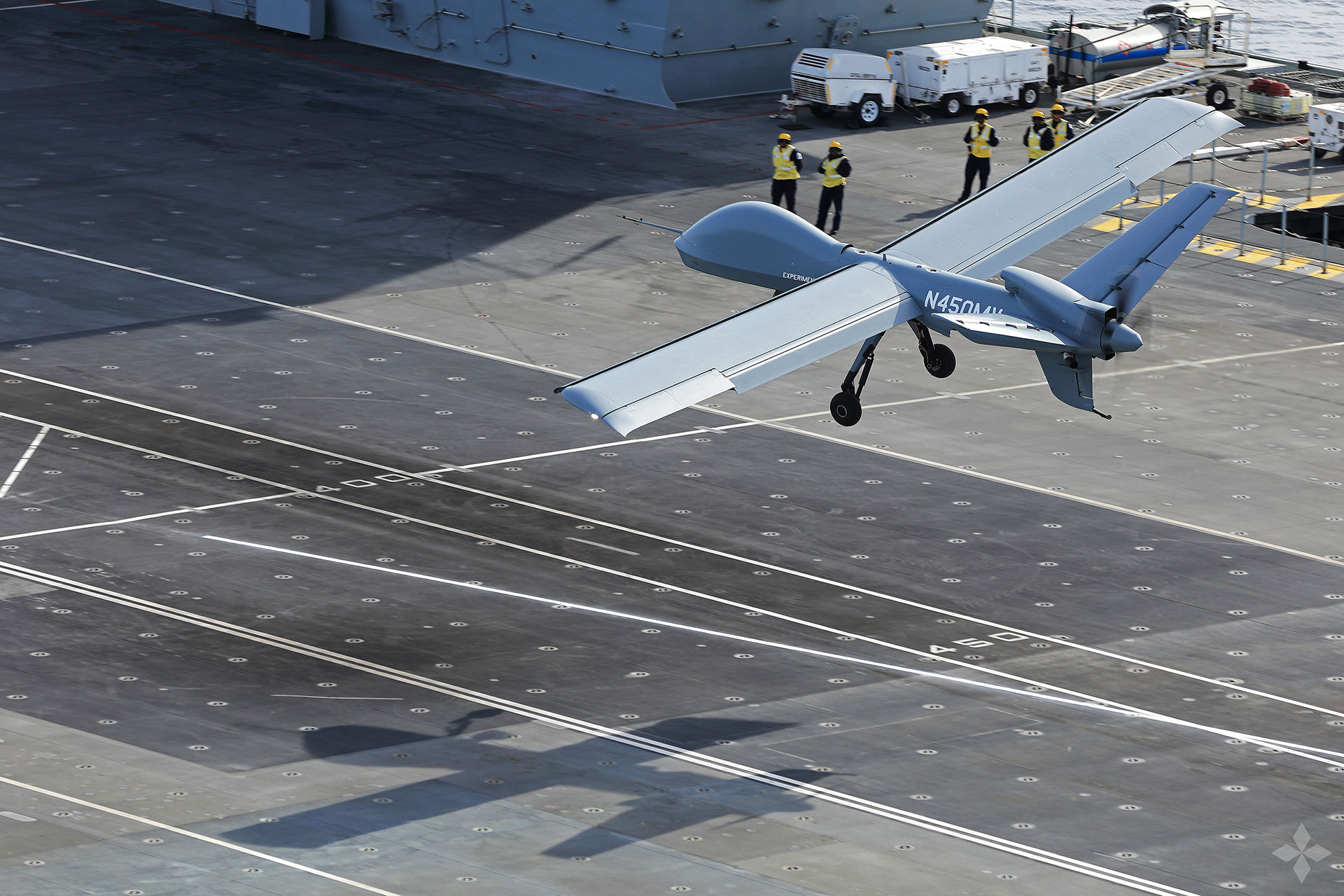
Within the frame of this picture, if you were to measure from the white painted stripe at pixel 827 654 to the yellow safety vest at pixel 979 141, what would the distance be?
111 ft

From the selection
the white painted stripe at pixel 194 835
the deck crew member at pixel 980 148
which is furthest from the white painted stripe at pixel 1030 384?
the white painted stripe at pixel 194 835

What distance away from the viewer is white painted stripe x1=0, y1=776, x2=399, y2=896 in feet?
102

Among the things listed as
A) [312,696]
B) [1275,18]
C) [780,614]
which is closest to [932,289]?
[780,614]

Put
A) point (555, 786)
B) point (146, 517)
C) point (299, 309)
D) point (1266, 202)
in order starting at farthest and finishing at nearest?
point (1266, 202)
point (299, 309)
point (146, 517)
point (555, 786)

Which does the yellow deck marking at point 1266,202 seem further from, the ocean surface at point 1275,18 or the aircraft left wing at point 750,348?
the ocean surface at point 1275,18

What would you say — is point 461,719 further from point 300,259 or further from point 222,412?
point 300,259

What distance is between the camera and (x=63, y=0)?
97.8m

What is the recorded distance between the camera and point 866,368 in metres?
41.1

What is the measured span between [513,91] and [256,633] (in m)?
48.9

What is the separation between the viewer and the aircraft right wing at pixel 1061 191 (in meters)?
41.9

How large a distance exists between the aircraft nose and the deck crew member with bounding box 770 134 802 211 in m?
29.6

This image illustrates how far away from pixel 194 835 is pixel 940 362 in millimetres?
18544

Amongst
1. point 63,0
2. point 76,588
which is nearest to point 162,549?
point 76,588

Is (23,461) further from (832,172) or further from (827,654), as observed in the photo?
(832,172)
